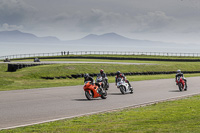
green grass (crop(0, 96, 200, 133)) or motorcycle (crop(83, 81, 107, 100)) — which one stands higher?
motorcycle (crop(83, 81, 107, 100))

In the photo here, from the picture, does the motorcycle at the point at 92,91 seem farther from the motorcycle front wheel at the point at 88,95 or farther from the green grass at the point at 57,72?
the green grass at the point at 57,72

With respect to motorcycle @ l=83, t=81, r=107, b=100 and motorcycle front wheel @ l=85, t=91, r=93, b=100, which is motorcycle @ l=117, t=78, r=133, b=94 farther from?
motorcycle front wheel @ l=85, t=91, r=93, b=100

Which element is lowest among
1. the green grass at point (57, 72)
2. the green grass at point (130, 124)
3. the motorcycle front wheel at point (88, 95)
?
the green grass at point (130, 124)

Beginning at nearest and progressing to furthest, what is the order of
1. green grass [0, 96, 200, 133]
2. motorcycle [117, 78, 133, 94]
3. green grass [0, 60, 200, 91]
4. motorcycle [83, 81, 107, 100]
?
green grass [0, 96, 200, 133] → motorcycle [83, 81, 107, 100] → motorcycle [117, 78, 133, 94] → green grass [0, 60, 200, 91]

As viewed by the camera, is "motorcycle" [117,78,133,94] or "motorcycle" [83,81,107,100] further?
"motorcycle" [117,78,133,94]

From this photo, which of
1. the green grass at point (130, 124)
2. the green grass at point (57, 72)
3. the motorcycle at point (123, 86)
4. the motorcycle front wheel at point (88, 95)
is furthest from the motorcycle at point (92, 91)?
the green grass at point (57, 72)

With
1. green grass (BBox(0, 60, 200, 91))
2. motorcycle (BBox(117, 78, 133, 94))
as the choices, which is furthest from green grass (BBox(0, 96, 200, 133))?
green grass (BBox(0, 60, 200, 91))

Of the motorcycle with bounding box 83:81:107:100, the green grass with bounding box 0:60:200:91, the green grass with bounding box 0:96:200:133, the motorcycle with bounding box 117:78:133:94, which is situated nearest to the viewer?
the green grass with bounding box 0:96:200:133

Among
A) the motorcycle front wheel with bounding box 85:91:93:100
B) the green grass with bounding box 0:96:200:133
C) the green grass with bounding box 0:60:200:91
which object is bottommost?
the green grass with bounding box 0:96:200:133

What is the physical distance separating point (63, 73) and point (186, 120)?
28.2 metres

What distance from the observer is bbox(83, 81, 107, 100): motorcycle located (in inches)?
705

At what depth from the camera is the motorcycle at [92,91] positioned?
1791 centimetres

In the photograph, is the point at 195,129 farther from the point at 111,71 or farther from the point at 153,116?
the point at 111,71

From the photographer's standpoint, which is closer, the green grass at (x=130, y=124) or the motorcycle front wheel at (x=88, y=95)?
the green grass at (x=130, y=124)
